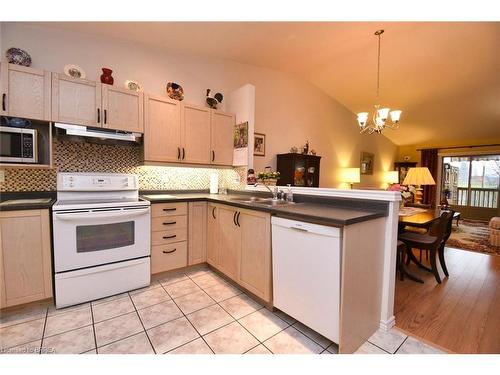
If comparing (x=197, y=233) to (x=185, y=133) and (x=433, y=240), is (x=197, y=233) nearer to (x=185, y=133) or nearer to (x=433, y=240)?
(x=185, y=133)

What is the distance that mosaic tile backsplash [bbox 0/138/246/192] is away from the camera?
2217 millimetres

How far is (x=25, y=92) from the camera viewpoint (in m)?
1.97

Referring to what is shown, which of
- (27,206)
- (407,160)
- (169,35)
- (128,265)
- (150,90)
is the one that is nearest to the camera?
(27,206)

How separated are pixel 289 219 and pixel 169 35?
104 inches

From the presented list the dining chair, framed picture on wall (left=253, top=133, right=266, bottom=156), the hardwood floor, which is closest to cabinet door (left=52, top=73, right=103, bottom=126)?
framed picture on wall (left=253, top=133, right=266, bottom=156)

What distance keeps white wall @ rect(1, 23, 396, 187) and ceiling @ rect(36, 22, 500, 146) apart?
13cm

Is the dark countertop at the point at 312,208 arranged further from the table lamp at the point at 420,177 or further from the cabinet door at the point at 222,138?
the table lamp at the point at 420,177

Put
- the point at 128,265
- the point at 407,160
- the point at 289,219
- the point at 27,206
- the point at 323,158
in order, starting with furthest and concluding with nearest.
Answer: the point at 407,160
the point at 323,158
the point at 128,265
the point at 27,206
the point at 289,219

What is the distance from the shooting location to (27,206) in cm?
178

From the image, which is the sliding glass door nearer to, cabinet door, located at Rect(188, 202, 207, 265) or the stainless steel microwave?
cabinet door, located at Rect(188, 202, 207, 265)

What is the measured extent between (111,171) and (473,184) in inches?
356
